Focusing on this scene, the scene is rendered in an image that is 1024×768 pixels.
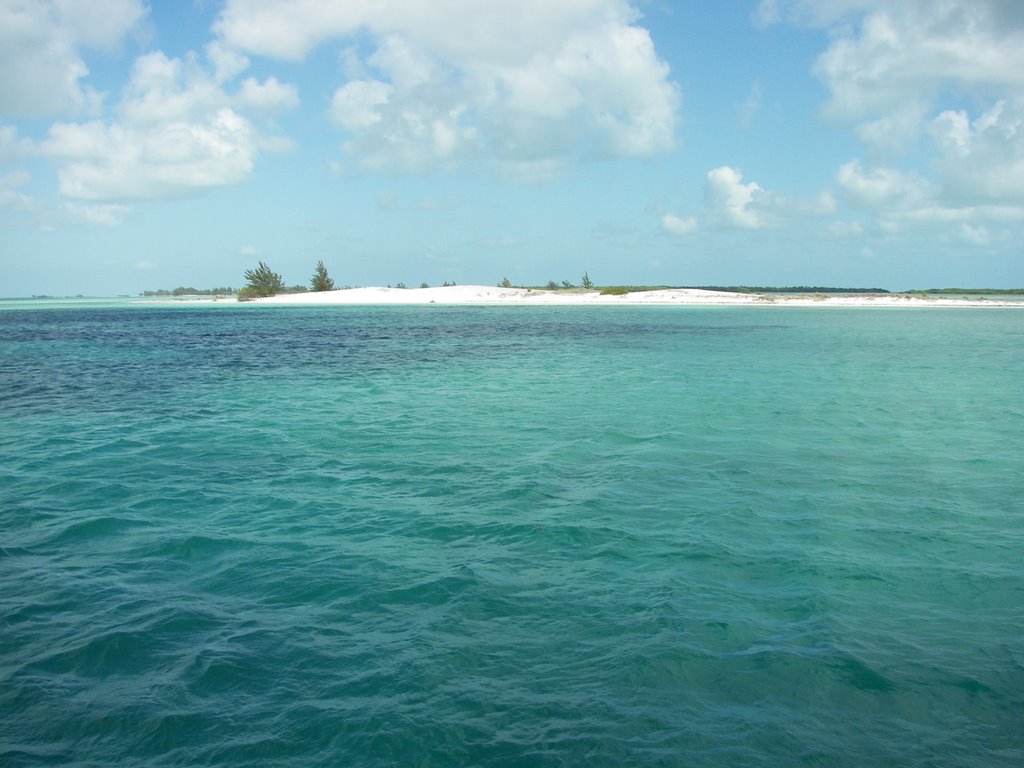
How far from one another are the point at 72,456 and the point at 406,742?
9780 mm

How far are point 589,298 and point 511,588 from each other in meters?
85.5

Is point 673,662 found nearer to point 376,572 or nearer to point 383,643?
point 383,643

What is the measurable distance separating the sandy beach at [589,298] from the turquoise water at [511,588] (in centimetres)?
7515

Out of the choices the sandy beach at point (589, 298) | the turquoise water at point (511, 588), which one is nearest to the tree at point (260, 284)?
the sandy beach at point (589, 298)

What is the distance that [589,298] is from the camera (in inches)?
3565

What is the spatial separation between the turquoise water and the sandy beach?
7515 cm

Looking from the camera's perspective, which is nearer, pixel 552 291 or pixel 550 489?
pixel 550 489

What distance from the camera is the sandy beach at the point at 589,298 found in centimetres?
8500

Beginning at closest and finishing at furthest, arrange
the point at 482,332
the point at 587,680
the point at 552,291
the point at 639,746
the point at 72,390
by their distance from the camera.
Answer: the point at 639,746
the point at 587,680
the point at 72,390
the point at 482,332
the point at 552,291

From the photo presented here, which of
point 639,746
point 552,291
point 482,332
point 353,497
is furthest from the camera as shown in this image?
point 552,291

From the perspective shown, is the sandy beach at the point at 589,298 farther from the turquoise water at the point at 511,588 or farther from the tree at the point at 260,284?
the turquoise water at the point at 511,588

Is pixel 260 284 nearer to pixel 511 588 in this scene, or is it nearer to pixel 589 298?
pixel 589 298

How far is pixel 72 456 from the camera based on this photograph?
38.3 feet

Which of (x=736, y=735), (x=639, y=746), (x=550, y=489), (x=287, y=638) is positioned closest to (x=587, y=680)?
(x=639, y=746)
